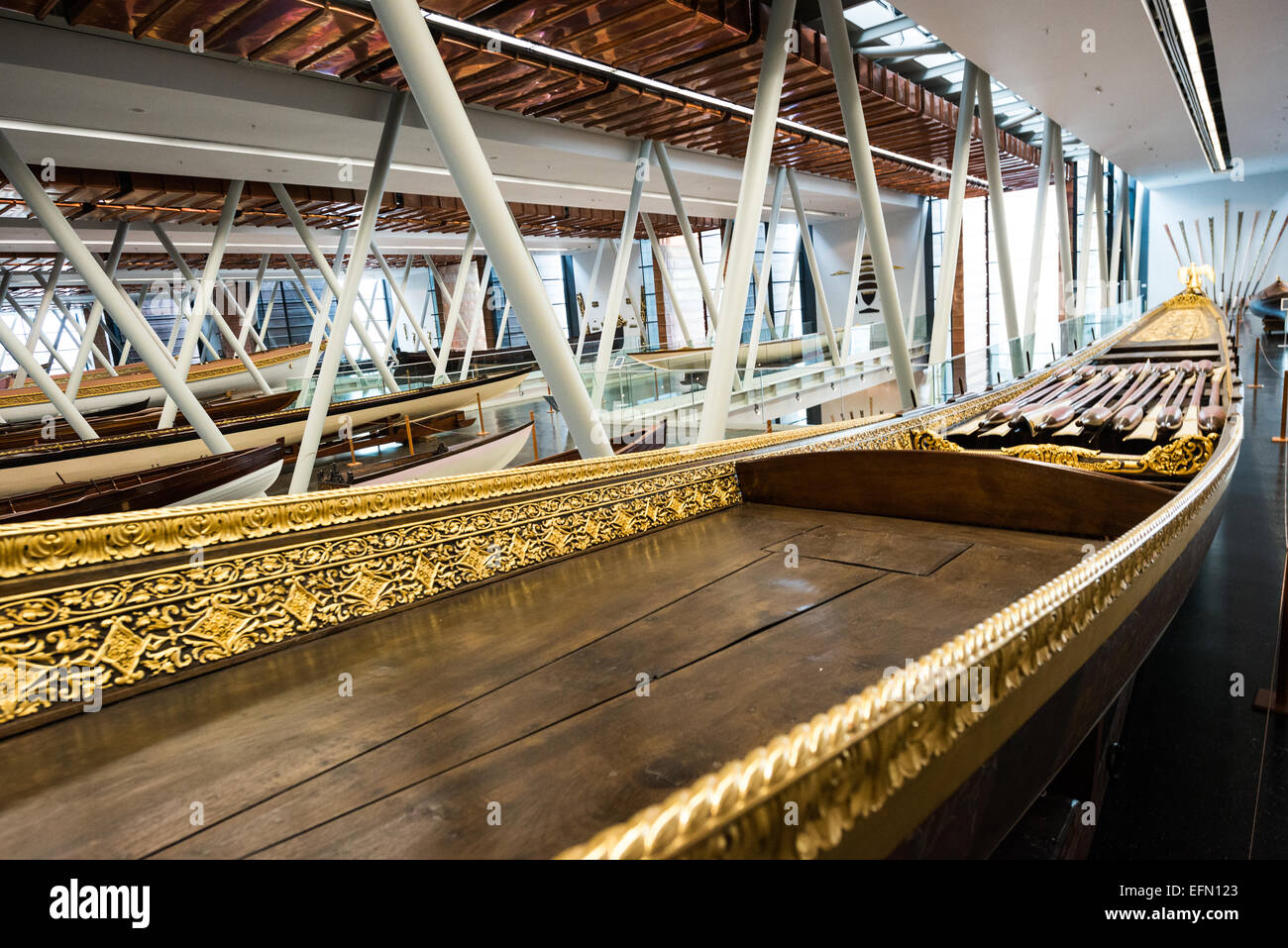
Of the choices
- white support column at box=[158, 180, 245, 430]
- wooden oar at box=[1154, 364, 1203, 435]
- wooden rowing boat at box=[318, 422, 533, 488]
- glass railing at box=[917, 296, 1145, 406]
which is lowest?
wooden rowing boat at box=[318, 422, 533, 488]

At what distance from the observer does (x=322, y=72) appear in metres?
6.09

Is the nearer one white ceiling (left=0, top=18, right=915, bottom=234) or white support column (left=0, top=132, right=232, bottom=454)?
white ceiling (left=0, top=18, right=915, bottom=234)

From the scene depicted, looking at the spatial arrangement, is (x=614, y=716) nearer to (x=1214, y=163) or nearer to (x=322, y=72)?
(x=322, y=72)

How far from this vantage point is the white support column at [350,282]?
6.52 m

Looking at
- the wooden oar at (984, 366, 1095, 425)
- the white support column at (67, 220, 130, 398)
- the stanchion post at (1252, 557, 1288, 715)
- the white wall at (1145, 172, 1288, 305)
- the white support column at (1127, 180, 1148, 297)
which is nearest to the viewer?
the stanchion post at (1252, 557, 1288, 715)

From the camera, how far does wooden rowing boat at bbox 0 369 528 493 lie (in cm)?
738

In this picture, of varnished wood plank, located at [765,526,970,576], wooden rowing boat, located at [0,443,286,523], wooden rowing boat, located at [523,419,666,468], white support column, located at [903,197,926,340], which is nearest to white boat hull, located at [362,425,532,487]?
wooden rowing boat, located at [523,419,666,468]

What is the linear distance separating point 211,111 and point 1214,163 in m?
20.3

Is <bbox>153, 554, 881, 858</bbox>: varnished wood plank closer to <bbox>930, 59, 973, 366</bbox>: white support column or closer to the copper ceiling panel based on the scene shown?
the copper ceiling panel

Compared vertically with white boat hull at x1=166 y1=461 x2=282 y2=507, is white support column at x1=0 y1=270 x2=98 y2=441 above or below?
above

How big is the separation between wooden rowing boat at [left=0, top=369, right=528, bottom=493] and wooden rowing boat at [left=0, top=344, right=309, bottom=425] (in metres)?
4.52

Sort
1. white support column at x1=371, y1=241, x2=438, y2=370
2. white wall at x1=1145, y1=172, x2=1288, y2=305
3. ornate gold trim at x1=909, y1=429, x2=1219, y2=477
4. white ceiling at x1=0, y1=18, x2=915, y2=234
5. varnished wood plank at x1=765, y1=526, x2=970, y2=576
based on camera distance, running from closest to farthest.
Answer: varnished wood plank at x1=765, y1=526, x2=970, y2=576 < ornate gold trim at x1=909, y1=429, x2=1219, y2=477 < white ceiling at x1=0, y1=18, x2=915, y2=234 < white support column at x1=371, y1=241, x2=438, y2=370 < white wall at x1=1145, y1=172, x2=1288, y2=305

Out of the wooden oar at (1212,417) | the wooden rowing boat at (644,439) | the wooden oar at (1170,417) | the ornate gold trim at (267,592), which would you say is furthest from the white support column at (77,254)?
the wooden oar at (1212,417)

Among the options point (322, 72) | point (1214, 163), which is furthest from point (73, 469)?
point (1214, 163)
